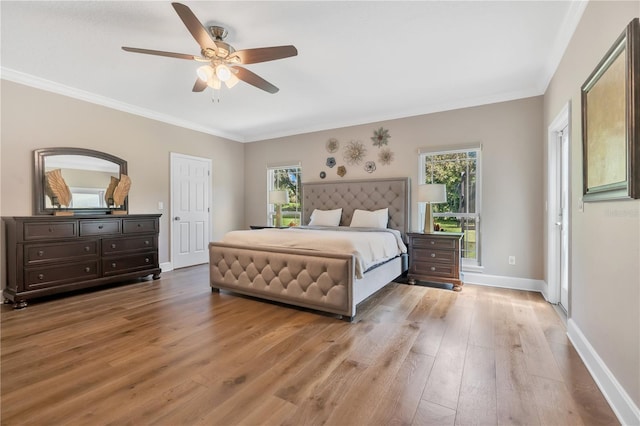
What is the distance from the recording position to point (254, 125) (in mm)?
5508

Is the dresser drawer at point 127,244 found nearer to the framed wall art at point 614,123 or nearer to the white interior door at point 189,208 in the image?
the white interior door at point 189,208

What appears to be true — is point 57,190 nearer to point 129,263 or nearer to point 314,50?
point 129,263

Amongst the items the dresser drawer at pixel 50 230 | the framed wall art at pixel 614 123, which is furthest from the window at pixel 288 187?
the framed wall art at pixel 614 123

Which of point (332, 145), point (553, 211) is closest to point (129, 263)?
point (332, 145)

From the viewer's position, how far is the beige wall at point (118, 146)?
11.1 ft

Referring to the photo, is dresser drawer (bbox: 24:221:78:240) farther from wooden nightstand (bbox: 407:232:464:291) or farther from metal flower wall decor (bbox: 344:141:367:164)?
wooden nightstand (bbox: 407:232:464:291)

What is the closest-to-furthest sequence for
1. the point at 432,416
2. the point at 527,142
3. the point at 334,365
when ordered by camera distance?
the point at 432,416 → the point at 334,365 → the point at 527,142

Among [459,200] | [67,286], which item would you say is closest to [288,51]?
[459,200]

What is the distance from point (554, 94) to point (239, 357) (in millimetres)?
3966

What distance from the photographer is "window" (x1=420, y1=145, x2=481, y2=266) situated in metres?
4.18

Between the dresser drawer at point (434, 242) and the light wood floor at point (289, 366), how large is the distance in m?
0.92

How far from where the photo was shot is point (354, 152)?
202 inches

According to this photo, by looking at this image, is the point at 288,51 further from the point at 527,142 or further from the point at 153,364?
the point at 527,142

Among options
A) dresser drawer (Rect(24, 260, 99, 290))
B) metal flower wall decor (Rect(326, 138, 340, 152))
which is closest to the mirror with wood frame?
dresser drawer (Rect(24, 260, 99, 290))
